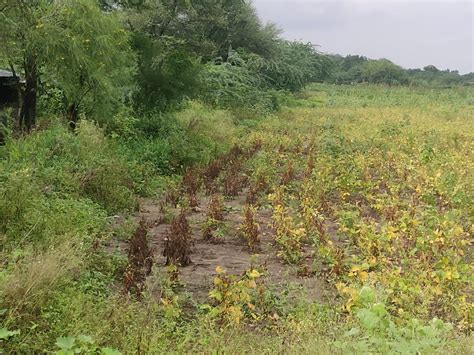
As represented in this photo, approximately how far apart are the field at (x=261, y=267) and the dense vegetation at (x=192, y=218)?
3cm

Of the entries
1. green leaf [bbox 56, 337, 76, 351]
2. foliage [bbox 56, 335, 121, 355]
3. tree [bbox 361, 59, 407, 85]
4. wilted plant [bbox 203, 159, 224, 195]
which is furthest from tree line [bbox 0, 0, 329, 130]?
tree [bbox 361, 59, 407, 85]

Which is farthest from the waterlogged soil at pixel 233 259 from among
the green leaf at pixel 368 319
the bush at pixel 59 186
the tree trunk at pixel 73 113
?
the tree trunk at pixel 73 113

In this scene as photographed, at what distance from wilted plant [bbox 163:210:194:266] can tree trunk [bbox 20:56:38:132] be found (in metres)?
6.27

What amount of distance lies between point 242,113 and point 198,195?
1307cm

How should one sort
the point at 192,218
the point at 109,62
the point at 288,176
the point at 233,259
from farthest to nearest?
the point at 109,62 < the point at 288,176 < the point at 192,218 < the point at 233,259

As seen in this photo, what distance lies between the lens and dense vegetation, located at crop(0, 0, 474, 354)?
165 inches

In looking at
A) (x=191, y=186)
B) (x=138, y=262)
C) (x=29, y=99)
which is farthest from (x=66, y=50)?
(x=138, y=262)

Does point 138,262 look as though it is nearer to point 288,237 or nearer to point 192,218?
point 288,237

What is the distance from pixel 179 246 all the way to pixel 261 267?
4.18 ft

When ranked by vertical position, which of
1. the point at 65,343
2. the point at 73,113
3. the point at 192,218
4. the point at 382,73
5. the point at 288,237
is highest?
the point at 382,73

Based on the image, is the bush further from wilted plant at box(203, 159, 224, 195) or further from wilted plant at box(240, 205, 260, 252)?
wilted plant at box(240, 205, 260, 252)

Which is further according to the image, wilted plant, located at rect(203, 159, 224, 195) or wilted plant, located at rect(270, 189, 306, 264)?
wilted plant, located at rect(203, 159, 224, 195)

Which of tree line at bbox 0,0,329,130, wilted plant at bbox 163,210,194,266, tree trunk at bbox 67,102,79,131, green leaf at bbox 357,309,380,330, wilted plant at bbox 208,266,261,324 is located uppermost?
tree line at bbox 0,0,329,130

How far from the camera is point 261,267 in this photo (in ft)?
19.2
